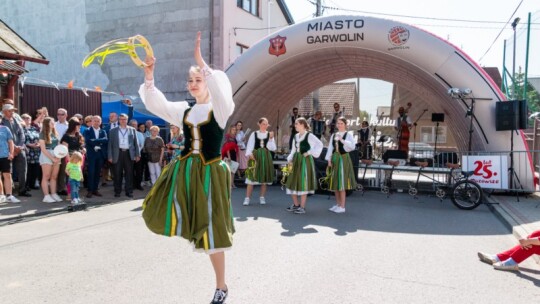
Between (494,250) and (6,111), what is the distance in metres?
8.60

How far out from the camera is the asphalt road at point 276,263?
12.5 ft

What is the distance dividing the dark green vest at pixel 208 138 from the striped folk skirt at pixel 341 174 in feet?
15.9

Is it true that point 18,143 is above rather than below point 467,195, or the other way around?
above

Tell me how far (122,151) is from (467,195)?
23.5ft

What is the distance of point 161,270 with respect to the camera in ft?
14.5

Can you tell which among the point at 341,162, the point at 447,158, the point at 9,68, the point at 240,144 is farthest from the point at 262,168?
the point at 9,68

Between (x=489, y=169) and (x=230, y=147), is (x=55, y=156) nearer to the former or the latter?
(x=230, y=147)

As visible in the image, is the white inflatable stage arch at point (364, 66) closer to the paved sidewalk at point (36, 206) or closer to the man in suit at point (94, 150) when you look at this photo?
the man in suit at point (94, 150)

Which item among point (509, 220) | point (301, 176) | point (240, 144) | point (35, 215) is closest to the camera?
point (509, 220)

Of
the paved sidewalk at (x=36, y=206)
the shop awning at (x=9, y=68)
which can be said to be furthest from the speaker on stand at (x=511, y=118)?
the shop awning at (x=9, y=68)

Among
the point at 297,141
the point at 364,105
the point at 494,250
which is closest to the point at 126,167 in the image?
the point at 297,141

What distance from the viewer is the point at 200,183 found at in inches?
131

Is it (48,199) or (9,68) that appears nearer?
(48,199)

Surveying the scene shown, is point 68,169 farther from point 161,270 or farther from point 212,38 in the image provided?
point 212,38
